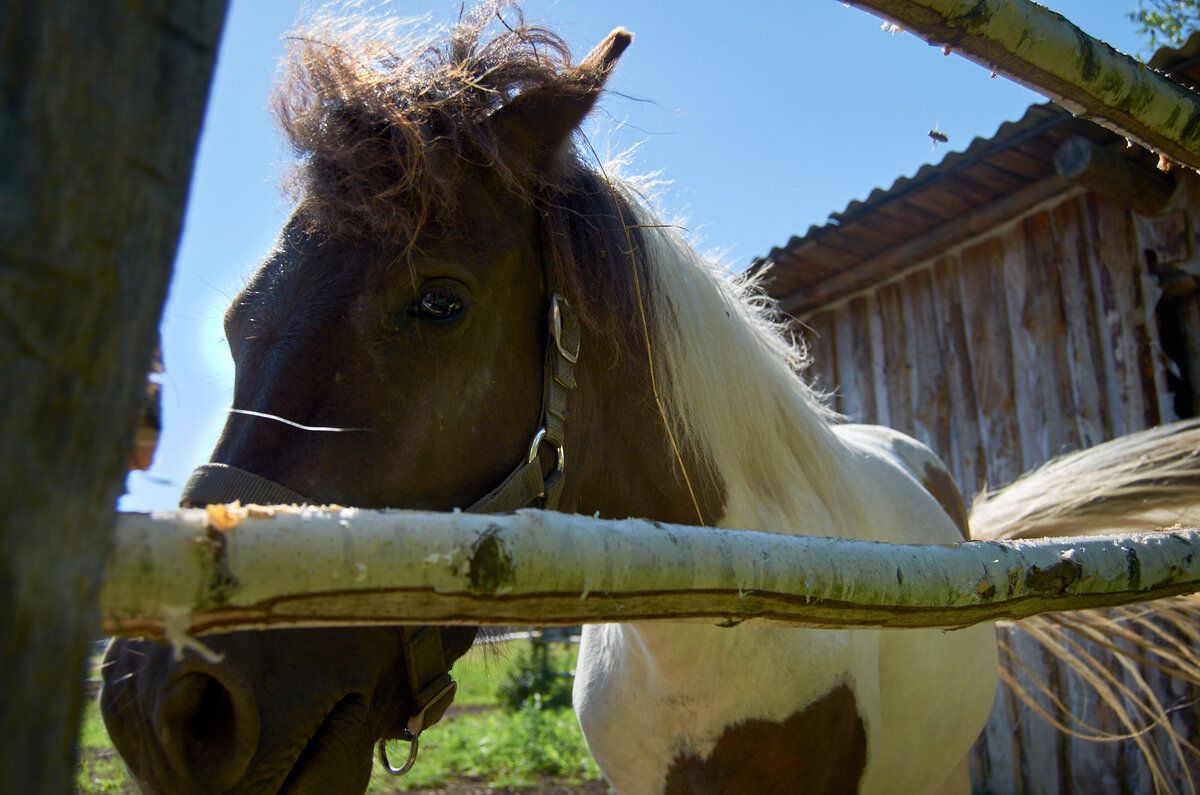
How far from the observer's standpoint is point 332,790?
1.23 meters

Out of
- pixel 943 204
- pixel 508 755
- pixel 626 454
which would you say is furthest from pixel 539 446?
pixel 508 755

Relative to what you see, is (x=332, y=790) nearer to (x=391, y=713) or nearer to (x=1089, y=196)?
(x=391, y=713)

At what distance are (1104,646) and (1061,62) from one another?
2.29 metres

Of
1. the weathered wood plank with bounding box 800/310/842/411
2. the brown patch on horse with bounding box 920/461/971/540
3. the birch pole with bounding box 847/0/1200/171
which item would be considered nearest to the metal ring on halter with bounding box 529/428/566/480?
the birch pole with bounding box 847/0/1200/171

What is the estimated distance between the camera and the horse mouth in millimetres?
1209

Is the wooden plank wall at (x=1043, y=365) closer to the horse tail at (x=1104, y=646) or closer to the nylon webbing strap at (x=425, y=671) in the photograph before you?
the horse tail at (x=1104, y=646)

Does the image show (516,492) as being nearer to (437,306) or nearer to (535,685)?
(437,306)

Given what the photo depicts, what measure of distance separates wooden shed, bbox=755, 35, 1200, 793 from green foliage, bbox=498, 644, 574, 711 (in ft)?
15.7

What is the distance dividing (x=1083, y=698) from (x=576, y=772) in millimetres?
3564

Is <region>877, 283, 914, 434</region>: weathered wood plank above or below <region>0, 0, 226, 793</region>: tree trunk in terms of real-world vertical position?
above

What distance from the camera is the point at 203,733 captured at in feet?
3.80

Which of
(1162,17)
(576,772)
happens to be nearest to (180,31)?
(576,772)

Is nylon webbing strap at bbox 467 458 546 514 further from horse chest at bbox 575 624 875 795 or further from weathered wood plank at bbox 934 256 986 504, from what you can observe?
weathered wood plank at bbox 934 256 986 504

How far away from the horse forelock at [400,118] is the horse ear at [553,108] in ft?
0.09
